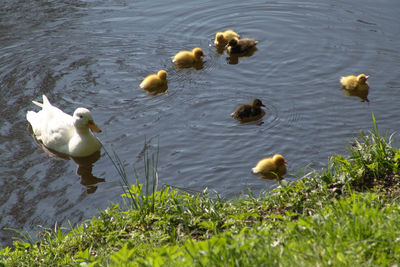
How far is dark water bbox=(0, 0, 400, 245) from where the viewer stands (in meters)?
6.95

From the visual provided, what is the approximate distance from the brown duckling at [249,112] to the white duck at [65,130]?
1.94 metres

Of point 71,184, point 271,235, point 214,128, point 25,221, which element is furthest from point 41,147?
point 271,235

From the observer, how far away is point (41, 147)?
8.05m

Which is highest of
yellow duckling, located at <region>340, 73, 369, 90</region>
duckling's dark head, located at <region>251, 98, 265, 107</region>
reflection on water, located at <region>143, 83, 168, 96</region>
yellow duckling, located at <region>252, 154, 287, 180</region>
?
yellow duckling, located at <region>340, 73, 369, 90</region>

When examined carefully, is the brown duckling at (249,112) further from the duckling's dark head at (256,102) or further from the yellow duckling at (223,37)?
the yellow duckling at (223,37)

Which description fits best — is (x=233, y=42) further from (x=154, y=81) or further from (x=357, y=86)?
(x=357, y=86)

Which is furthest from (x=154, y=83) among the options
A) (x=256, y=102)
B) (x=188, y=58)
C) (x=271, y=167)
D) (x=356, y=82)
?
(x=356, y=82)

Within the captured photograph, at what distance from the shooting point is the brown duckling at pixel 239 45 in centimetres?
975

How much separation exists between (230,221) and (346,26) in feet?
21.5

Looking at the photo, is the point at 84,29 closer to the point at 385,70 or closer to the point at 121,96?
the point at 121,96

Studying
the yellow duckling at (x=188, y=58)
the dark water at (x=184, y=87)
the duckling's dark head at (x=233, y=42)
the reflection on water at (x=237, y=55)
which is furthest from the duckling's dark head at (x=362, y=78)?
the yellow duckling at (x=188, y=58)

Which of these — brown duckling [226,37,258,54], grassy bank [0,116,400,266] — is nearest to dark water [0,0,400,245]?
brown duckling [226,37,258,54]

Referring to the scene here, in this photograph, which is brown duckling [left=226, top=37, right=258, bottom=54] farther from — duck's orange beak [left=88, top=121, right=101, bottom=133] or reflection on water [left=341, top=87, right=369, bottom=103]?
duck's orange beak [left=88, top=121, right=101, bottom=133]

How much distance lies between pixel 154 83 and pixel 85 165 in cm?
189
